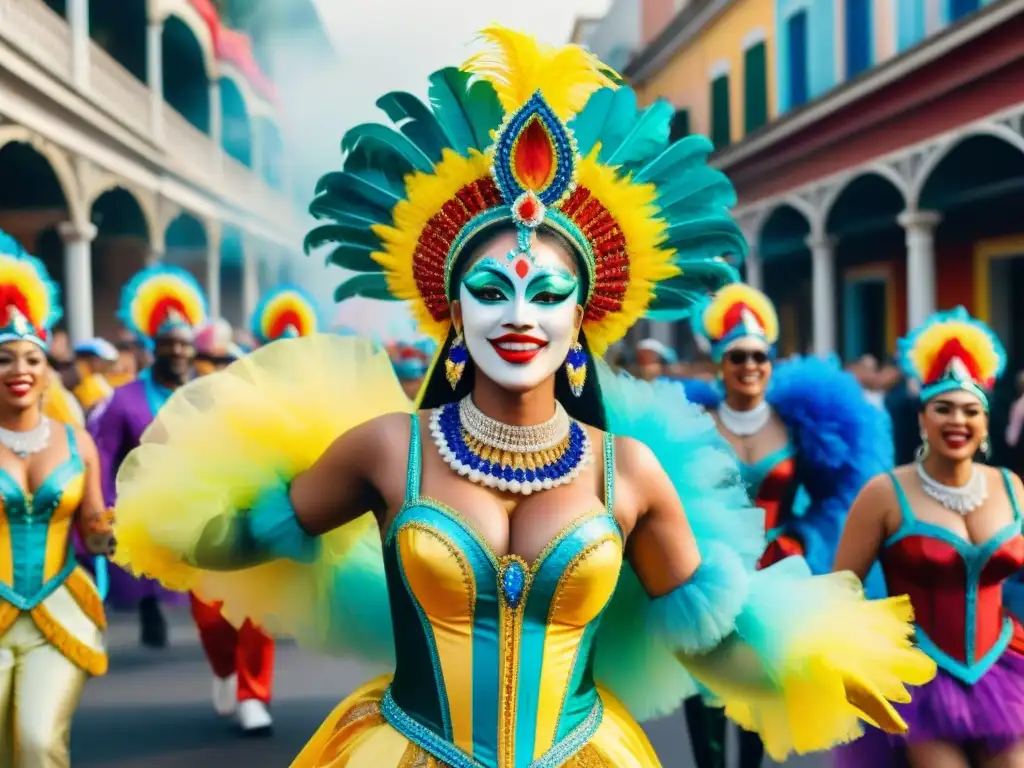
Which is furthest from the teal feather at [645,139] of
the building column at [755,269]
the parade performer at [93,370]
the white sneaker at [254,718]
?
the building column at [755,269]

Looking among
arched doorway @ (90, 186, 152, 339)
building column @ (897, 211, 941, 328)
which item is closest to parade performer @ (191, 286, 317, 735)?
building column @ (897, 211, 941, 328)

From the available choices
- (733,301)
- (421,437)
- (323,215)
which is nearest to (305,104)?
(733,301)

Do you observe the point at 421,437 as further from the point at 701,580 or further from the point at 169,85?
the point at 169,85

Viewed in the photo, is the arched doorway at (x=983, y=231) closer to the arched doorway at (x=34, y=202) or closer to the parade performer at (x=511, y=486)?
the arched doorway at (x=34, y=202)

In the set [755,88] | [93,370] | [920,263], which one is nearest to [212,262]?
[755,88]

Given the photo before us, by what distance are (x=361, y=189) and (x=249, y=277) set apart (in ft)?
75.0

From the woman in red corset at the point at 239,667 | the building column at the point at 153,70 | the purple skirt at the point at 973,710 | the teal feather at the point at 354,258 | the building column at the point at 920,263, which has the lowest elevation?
the woman in red corset at the point at 239,667

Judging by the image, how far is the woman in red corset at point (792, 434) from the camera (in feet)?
18.5

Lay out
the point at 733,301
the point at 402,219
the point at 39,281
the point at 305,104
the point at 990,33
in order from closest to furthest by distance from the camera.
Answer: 1. the point at 402,219
2. the point at 39,281
3. the point at 305,104
4. the point at 733,301
5. the point at 990,33

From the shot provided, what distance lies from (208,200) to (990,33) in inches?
533

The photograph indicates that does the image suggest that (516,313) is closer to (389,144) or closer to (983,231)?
(389,144)

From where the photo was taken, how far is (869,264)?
19.9 metres

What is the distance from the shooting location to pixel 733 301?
607 cm

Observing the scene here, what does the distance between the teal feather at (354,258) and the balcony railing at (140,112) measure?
8618 millimetres
